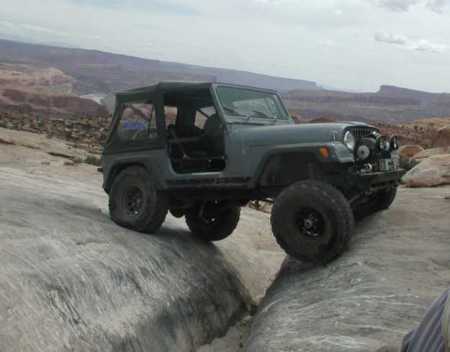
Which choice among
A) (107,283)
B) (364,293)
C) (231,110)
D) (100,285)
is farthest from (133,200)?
(364,293)

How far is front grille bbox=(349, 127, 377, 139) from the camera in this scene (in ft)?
22.9

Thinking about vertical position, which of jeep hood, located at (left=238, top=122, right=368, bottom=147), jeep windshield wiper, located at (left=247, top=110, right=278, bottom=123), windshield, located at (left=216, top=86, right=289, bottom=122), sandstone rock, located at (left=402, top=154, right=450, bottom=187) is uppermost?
windshield, located at (left=216, top=86, right=289, bottom=122)

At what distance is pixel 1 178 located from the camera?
12188 millimetres

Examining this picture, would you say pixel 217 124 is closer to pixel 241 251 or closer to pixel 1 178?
pixel 241 251

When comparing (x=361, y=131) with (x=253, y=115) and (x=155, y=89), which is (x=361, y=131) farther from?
(x=155, y=89)

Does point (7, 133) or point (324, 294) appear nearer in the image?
point (324, 294)

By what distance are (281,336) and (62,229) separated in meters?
2.92

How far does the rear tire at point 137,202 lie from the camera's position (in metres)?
8.11

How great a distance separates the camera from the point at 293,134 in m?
6.84

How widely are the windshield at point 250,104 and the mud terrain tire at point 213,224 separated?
1938 millimetres

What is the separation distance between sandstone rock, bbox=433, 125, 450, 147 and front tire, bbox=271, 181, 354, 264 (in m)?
20.5

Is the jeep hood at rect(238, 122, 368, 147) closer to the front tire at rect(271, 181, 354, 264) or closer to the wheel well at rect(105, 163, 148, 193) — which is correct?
the front tire at rect(271, 181, 354, 264)

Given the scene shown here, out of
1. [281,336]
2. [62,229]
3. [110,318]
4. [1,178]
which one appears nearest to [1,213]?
[62,229]

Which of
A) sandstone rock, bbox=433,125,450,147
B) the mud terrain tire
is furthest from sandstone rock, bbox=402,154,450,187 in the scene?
sandstone rock, bbox=433,125,450,147
